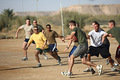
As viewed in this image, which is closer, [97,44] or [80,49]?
[80,49]

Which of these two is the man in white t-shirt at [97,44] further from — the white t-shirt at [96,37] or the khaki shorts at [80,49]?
the khaki shorts at [80,49]

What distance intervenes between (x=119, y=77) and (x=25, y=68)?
3.84 m

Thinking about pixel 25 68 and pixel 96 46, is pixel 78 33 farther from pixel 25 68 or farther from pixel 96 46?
pixel 25 68

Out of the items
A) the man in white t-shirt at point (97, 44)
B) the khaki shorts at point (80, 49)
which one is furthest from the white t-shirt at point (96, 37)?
the khaki shorts at point (80, 49)

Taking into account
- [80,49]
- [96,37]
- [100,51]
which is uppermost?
[96,37]

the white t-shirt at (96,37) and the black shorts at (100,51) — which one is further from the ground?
the white t-shirt at (96,37)

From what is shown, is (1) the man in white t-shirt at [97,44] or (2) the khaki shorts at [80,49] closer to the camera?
(2) the khaki shorts at [80,49]

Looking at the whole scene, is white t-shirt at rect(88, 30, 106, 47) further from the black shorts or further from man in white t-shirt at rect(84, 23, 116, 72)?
the black shorts

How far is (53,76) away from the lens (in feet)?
26.8

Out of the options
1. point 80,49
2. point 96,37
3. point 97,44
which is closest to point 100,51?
point 97,44

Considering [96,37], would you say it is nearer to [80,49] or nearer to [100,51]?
[100,51]

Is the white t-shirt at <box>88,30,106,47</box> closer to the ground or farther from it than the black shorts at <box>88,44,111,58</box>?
farther from it

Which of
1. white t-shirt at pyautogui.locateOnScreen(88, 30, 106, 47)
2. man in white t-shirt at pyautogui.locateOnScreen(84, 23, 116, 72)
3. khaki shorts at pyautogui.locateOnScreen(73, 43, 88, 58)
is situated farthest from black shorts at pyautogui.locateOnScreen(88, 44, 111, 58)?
khaki shorts at pyautogui.locateOnScreen(73, 43, 88, 58)

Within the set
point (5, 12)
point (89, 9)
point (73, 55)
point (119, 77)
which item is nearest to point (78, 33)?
Result: point (73, 55)
